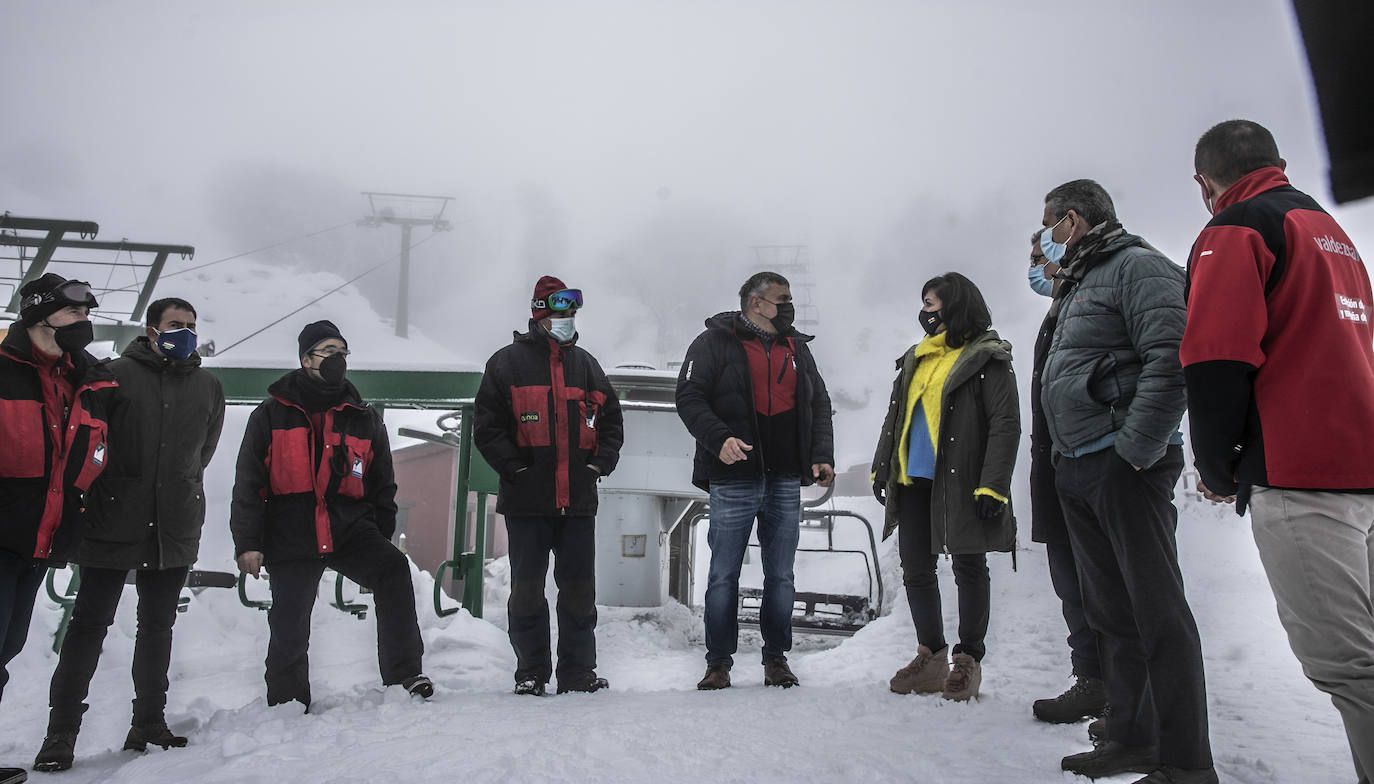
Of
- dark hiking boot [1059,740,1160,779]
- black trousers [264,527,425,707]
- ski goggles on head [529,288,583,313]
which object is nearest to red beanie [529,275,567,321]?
ski goggles on head [529,288,583,313]

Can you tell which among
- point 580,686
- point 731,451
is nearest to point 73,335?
point 580,686

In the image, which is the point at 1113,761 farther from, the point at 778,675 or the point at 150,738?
the point at 150,738

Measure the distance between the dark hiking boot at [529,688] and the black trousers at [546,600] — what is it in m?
0.02

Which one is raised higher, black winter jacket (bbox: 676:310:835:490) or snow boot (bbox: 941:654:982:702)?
black winter jacket (bbox: 676:310:835:490)

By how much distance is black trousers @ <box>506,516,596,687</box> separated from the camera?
11.3ft

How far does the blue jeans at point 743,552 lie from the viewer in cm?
354

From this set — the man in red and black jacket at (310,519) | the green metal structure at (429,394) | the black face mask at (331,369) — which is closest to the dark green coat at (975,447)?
the man in red and black jacket at (310,519)

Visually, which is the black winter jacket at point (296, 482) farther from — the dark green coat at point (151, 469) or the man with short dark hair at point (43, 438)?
the man with short dark hair at point (43, 438)

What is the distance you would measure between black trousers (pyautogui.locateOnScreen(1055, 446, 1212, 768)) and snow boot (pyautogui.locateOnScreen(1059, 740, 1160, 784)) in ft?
0.10

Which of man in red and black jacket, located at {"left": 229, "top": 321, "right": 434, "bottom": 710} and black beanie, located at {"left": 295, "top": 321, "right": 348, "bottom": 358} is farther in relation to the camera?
black beanie, located at {"left": 295, "top": 321, "right": 348, "bottom": 358}

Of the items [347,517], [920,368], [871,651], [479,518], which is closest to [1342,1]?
[920,368]

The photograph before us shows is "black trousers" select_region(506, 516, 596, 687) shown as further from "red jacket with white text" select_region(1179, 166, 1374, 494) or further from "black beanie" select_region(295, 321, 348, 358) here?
"red jacket with white text" select_region(1179, 166, 1374, 494)

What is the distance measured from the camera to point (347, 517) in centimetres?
347

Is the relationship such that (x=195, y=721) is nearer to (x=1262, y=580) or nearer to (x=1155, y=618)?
(x=1155, y=618)
